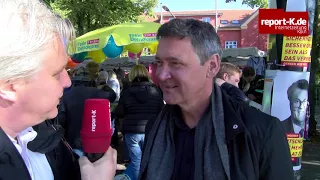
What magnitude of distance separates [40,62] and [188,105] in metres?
→ 0.94

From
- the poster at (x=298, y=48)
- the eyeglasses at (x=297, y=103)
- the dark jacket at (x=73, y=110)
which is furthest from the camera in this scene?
the dark jacket at (x=73, y=110)

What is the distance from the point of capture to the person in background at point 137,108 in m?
5.78

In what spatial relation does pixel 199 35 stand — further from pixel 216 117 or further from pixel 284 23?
pixel 284 23

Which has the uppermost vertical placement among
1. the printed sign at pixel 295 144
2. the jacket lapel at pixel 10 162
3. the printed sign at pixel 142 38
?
the printed sign at pixel 142 38

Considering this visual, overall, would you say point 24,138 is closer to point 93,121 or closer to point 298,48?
point 93,121

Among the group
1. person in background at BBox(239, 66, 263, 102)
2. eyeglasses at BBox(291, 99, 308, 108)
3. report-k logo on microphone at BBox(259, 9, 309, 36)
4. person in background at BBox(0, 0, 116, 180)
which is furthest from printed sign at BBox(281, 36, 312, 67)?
person in background at BBox(239, 66, 263, 102)

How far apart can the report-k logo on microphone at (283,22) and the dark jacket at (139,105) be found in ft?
8.49

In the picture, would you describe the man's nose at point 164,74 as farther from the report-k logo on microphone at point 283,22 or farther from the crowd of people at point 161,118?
the report-k logo on microphone at point 283,22

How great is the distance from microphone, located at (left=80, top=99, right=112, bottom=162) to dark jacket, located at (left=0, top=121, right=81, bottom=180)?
16 cm

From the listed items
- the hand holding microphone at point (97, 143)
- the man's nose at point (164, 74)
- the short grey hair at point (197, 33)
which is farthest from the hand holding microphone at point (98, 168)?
the short grey hair at point (197, 33)

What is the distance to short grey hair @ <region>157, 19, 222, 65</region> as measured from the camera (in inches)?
76.5

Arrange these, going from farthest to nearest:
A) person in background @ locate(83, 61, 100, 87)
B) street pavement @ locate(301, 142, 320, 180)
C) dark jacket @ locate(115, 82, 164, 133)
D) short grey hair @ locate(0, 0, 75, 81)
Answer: person in background @ locate(83, 61, 100, 87)
street pavement @ locate(301, 142, 320, 180)
dark jacket @ locate(115, 82, 164, 133)
short grey hair @ locate(0, 0, 75, 81)

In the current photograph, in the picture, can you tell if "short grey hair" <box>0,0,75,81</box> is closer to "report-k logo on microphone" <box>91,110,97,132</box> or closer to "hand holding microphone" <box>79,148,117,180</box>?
"report-k logo on microphone" <box>91,110,97,132</box>

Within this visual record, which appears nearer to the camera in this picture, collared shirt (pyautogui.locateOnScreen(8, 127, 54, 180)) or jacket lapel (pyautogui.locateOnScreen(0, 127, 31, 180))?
jacket lapel (pyautogui.locateOnScreen(0, 127, 31, 180))
